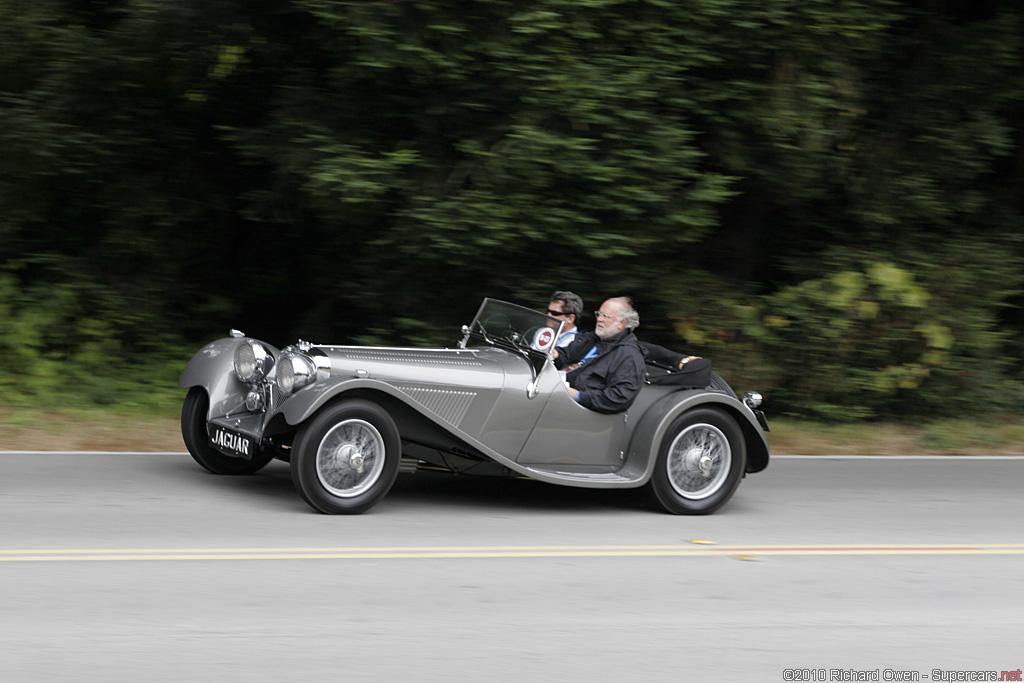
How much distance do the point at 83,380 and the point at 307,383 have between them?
583 cm

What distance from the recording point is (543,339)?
7.39m

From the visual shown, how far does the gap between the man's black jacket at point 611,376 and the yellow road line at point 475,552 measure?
1140mm

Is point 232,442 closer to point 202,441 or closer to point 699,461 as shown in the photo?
point 202,441

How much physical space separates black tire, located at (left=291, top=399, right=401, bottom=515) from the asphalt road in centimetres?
14

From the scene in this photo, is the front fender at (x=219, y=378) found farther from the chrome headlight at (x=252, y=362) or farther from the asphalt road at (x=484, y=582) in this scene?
the asphalt road at (x=484, y=582)

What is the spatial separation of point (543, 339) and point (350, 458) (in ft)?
5.17

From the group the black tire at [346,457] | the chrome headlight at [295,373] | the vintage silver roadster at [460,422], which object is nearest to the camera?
the black tire at [346,457]

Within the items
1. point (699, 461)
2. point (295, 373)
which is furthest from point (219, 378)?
point (699, 461)

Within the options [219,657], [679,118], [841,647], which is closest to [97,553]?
[219,657]

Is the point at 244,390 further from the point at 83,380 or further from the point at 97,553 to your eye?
the point at 83,380

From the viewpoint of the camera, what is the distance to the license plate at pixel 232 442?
22.3 ft

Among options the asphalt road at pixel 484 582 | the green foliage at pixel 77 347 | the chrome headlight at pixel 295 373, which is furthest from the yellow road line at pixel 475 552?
the green foliage at pixel 77 347

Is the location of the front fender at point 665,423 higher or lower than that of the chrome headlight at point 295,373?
lower

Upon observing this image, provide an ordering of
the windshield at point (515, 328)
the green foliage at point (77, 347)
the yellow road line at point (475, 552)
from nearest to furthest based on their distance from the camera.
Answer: the yellow road line at point (475, 552), the windshield at point (515, 328), the green foliage at point (77, 347)
